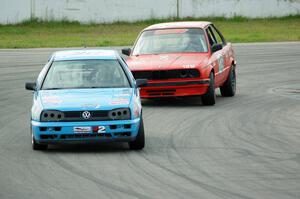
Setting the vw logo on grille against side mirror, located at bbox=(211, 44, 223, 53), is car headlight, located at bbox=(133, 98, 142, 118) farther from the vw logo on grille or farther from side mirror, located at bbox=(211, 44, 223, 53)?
side mirror, located at bbox=(211, 44, 223, 53)

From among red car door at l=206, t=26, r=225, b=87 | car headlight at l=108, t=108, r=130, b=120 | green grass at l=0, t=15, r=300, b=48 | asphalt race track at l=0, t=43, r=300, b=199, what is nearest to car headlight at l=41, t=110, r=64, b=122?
asphalt race track at l=0, t=43, r=300, b=199

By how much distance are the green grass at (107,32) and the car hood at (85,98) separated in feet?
75.3

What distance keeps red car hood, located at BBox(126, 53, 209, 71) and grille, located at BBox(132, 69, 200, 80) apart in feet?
0.24

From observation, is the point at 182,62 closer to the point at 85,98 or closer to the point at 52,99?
the point at 85,98

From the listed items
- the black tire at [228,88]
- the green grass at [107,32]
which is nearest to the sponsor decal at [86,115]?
the black tire at [228,88]

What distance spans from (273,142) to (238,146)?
637 mm

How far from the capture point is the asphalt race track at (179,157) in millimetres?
10453

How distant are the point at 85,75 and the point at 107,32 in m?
30.5

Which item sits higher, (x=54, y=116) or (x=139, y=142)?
(x=54, y=116)

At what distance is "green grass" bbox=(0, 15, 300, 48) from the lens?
39031 millimetres

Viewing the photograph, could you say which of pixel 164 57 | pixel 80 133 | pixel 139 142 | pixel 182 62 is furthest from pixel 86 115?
pixel 164 57

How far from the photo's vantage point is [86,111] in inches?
511

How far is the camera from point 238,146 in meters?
13.7

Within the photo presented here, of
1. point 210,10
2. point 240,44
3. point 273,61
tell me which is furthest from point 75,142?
point 210,10
